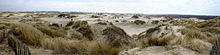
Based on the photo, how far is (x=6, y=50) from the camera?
2.79 metres

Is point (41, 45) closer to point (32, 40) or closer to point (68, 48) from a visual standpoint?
point (32, 40)

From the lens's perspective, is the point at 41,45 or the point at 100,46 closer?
the point at 100,46

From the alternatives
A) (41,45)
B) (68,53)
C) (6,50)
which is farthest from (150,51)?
(6,50)

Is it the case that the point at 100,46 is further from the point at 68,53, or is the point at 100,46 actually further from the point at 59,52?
the point at 59,52

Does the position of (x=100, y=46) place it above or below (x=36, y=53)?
above

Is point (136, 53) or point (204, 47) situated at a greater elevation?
point (204, 47)

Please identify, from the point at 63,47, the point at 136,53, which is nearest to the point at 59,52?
the point at 63,47

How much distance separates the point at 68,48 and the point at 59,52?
0.21m

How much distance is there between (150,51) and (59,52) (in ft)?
6.62

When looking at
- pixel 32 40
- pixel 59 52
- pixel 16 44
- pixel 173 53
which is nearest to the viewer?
pixel 16 44

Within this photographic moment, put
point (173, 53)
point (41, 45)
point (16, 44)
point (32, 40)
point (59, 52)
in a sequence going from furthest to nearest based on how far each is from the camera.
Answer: point (32, 40) → point (41, 45) → point (59, 52) → point (173, 53) → point (16, 44)

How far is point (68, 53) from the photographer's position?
9.23 ft

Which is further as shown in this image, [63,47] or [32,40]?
[32,40]

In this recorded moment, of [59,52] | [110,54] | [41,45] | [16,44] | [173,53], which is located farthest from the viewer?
[41,45]
